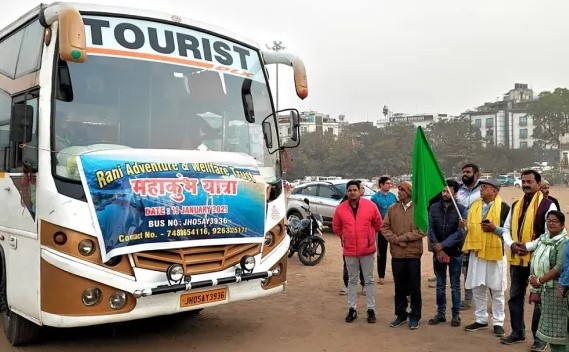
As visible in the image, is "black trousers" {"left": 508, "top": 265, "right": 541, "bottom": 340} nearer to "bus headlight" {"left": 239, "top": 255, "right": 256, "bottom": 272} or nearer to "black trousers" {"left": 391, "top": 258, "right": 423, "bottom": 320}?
"black trousers" {"left": 391, "top": 258, "right": 423, "bottom": 320}

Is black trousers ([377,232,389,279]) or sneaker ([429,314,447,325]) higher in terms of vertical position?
black trousers ([377,232,389,279])

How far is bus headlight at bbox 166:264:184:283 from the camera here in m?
4.69

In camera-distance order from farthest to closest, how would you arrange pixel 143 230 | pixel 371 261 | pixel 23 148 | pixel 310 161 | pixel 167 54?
1. pixel 310 161
2. pixel 371 261
3. pixel 167 54
4. pixel 23 148
5. pixel 143 230

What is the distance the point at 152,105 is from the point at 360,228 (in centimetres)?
284

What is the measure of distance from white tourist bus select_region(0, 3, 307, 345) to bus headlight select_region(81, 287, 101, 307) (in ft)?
0.03

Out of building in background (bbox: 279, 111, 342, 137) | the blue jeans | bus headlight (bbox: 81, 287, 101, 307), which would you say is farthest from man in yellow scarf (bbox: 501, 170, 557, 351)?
building in background (bbox: 279, 111, 342, 137)

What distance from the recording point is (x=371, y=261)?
6461mm

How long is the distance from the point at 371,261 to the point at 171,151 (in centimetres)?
286

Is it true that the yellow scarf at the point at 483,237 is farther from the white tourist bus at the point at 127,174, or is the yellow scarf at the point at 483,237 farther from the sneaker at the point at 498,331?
the white tourist bus at the point at 127,174

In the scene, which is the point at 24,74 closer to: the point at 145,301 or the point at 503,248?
the point at 145,301

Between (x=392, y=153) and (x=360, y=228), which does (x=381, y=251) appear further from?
(x=392, y=153)

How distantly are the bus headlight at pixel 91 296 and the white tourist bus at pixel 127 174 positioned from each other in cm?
1

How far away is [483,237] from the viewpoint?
5.93 m

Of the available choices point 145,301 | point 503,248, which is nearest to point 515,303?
point 503,248
